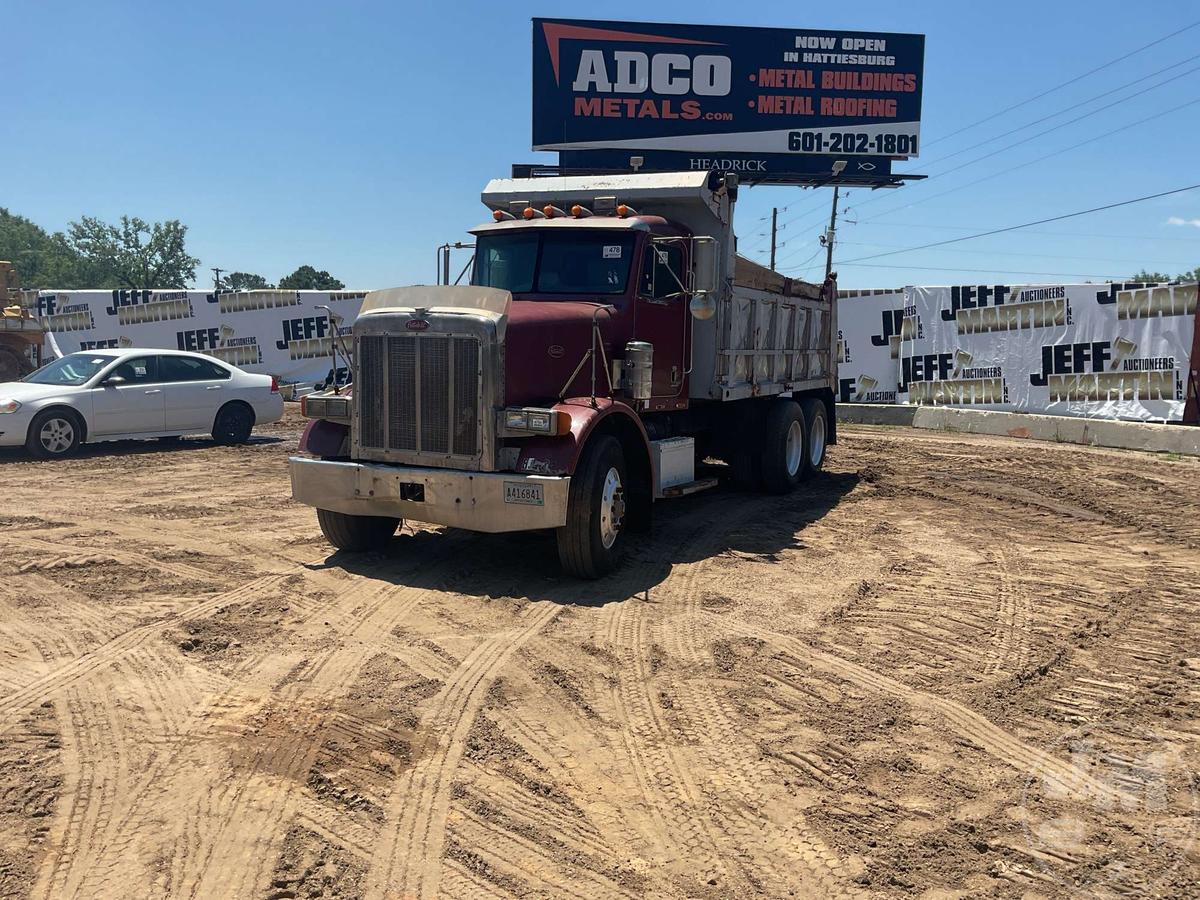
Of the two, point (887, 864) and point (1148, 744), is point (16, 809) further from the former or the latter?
point (1148, 744)

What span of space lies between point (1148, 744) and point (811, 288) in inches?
350

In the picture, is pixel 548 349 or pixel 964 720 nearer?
pixel 964 720

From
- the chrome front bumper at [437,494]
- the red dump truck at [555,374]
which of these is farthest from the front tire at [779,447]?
the chrome front bumper at [437,494]

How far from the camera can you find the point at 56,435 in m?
12.5

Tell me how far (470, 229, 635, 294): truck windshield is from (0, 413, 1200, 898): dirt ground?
2272mm

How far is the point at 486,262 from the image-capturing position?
8.57 metres

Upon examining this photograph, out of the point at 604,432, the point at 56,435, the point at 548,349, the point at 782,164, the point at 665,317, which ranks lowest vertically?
the point at 56,435

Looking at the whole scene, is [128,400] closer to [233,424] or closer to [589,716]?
[233,424]

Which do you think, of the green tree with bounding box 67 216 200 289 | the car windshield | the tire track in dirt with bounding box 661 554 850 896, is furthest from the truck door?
the green tree with bounding box 67 216 200 289

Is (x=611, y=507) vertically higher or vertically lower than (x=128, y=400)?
lower

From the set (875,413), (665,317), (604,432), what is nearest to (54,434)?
(665,317)

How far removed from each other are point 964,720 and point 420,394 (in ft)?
13.6

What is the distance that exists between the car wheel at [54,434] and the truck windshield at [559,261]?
727cm

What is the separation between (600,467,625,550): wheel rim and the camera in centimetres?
698
